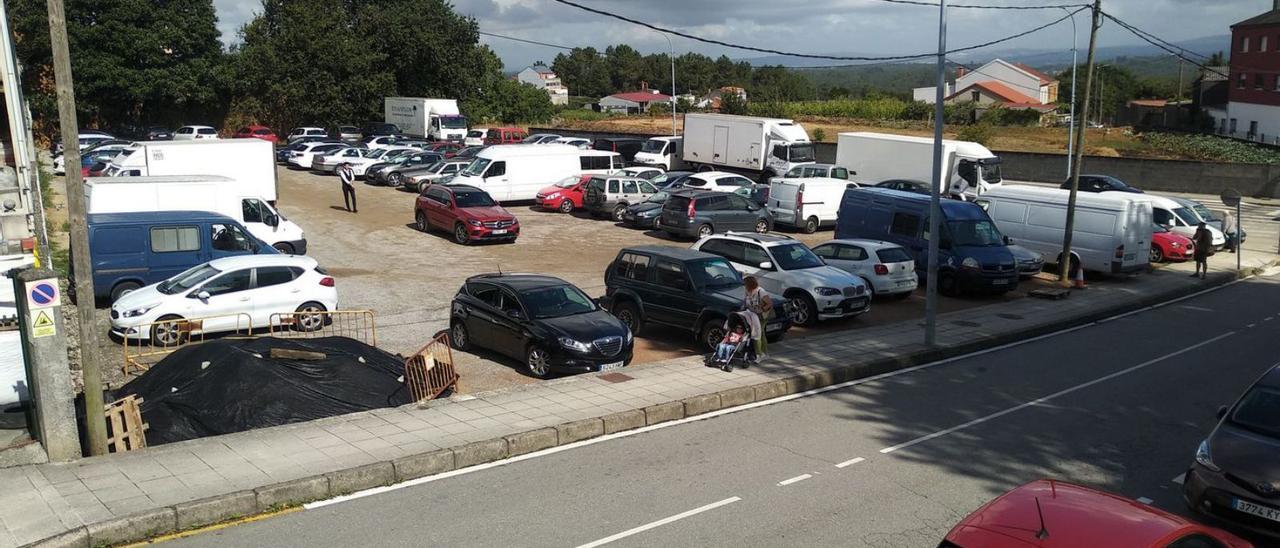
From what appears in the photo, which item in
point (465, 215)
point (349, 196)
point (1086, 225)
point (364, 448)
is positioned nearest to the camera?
point (364, 448)

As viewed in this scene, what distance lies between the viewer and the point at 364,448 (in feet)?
33.2

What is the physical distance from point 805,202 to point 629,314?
48.4 feet

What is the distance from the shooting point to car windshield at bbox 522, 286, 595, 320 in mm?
14836

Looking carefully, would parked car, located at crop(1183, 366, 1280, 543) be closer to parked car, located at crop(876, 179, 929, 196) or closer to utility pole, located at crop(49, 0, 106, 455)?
utility pole, located at crop(49, 0, 106, 455)

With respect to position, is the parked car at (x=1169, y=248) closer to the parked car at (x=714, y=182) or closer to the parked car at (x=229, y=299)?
the parked car at (x=714, y=182)

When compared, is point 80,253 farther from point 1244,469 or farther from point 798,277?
point 798,277

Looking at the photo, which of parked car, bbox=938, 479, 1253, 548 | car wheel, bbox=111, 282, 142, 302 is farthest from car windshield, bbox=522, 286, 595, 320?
parked car, bbox=938, 479, 1253, 548

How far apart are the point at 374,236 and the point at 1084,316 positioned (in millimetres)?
19357

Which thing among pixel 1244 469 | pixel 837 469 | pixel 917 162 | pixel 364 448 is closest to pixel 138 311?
pixel 364 448

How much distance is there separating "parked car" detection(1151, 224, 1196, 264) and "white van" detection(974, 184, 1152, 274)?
9.69 feet

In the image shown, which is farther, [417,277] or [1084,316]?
[417,277]

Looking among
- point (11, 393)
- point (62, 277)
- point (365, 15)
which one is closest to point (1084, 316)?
point (11, 393)

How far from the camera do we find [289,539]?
8.05m

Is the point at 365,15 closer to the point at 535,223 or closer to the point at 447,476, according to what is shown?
the point at 535,223
